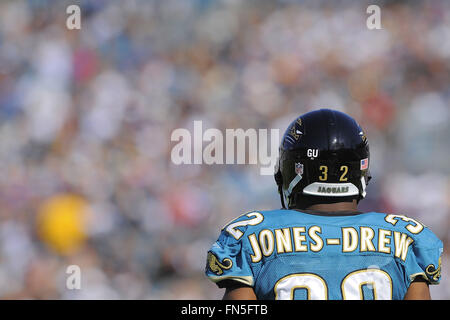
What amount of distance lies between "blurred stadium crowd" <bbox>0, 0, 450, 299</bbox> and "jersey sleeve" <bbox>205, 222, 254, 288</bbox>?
3299mm

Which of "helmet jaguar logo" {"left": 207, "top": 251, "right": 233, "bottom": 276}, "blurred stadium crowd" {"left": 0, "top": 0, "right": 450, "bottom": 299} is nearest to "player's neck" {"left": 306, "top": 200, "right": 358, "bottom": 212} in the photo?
"helmet jaguar logo" {"left": 207, "top": 251, "right": 233, "bottom": 276}

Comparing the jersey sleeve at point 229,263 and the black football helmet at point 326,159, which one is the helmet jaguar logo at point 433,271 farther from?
the jersey sleeve at point 229,263

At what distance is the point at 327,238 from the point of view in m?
1.90

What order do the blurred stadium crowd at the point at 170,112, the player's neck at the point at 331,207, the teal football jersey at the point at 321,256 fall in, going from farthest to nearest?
the blurred stadium crowd at the point at 170,112 → the player's neck at the point at 331,207 → the teal football jersey at the point at 321,256

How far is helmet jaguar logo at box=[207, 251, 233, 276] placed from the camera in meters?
1.93

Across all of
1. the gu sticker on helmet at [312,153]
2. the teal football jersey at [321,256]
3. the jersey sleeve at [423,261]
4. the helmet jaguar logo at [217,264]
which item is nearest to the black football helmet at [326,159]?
the gu sticker on helmet at [312,153]

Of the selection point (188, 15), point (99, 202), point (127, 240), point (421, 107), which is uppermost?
point (188, 15)

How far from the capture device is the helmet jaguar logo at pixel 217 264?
193cm

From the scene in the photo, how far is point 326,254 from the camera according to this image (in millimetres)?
1888

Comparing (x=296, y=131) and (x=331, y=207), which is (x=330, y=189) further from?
(x=296, y=131)

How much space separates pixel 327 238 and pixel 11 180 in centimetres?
433

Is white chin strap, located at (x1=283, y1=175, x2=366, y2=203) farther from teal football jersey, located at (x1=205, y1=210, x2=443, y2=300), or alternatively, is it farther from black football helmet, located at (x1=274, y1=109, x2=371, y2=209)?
teal football jersey, located at (x1=205, y1=210, x2=443, y2=300)
